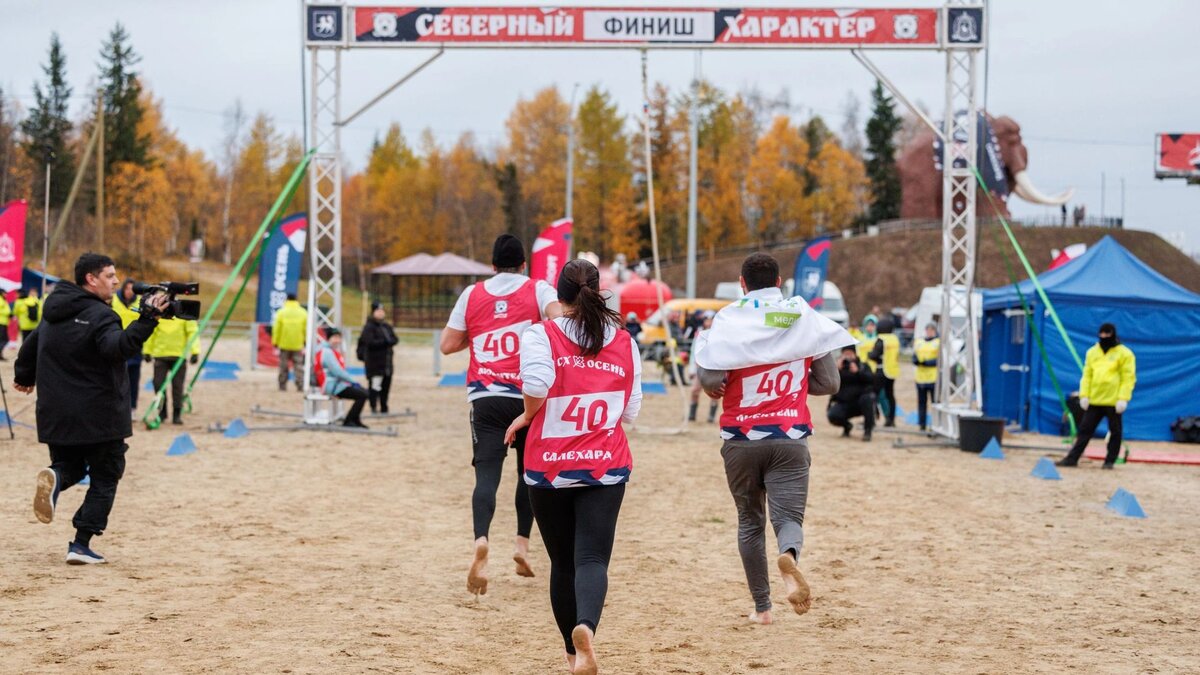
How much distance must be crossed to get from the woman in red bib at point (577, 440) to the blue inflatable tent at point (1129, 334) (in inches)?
547

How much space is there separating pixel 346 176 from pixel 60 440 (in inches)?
3526

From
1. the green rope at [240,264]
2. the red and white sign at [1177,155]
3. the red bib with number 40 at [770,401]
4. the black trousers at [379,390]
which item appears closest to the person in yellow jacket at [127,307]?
the green rope at [240,264]

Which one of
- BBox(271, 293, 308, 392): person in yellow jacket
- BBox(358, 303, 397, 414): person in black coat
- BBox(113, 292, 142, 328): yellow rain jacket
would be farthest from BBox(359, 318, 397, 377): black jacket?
BBox(113, 292, 142, 328): yellow rain jacket

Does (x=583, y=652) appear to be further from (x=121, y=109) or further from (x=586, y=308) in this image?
(x=121, y=109)

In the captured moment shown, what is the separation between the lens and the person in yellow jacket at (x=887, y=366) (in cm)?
1720

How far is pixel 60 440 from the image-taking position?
6.85 metres

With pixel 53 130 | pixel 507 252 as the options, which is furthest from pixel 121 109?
pixel 507 252

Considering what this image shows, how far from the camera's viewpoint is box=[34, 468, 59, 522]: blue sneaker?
6.82 meters

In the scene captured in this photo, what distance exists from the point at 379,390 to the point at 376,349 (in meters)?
1.01

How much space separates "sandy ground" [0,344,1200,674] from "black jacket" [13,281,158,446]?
828mm

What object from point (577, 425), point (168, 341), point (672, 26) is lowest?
point (168, 341)

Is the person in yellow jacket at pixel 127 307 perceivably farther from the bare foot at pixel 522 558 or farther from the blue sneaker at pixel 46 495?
the bare foot at pixel 522 558

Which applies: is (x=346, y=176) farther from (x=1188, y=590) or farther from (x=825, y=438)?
(x=1188, y=590)

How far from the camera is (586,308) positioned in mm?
4883
